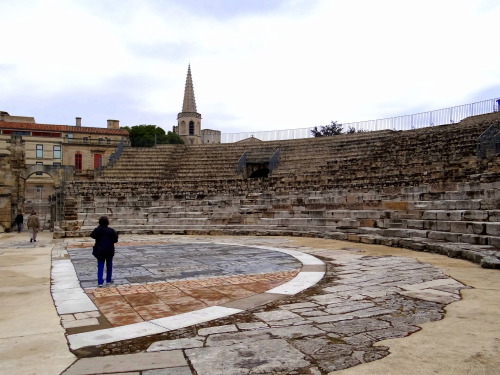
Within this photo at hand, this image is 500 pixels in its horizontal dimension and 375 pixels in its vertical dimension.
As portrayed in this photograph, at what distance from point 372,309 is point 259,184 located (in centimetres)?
1555

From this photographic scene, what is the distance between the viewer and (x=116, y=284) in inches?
265

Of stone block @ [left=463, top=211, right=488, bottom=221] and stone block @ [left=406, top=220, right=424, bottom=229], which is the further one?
stone block @ [left=406, top=220, right=424, bottom=229]

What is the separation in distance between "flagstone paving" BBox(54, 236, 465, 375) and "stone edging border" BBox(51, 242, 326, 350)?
1 cm

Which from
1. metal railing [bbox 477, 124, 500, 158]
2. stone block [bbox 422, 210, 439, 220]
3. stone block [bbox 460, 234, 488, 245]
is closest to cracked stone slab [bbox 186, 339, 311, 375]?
stone block [bbox 460, 234, 488, 245]

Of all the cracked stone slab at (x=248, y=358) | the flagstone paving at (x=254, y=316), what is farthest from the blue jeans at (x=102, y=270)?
the cracked stone slab at (x=248, y=358)

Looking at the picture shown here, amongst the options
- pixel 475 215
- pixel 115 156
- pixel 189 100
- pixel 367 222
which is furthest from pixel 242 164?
pixel 189 100

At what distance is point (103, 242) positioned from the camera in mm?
6832

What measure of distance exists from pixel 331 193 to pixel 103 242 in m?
11.3

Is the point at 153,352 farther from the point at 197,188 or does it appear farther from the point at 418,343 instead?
the point at 197,188

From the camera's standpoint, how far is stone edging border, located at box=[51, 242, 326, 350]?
4047 mm

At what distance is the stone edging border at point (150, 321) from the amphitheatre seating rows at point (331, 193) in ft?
11.6

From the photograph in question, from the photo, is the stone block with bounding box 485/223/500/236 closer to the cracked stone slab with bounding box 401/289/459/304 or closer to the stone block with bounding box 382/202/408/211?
the stone block with bounding box 382/202/408/211

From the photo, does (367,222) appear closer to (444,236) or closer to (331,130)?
(444,236)

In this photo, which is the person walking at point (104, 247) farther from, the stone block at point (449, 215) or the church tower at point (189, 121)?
the church tower at point (189, 121)
